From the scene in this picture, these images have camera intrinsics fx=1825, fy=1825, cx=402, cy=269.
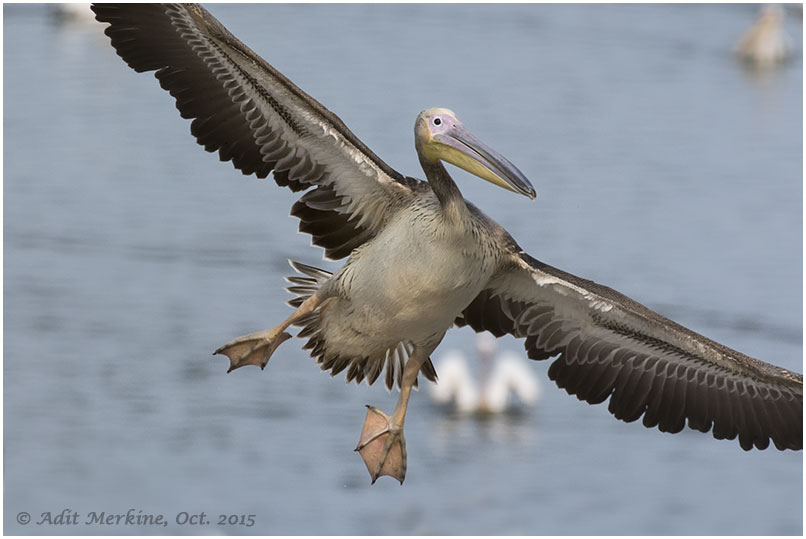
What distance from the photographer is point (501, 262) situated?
8.86m

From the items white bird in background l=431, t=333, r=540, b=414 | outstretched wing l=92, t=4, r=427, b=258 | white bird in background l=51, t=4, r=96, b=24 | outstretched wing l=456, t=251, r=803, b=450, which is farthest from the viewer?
white bird in background l=51, t=4, r=96, b=24

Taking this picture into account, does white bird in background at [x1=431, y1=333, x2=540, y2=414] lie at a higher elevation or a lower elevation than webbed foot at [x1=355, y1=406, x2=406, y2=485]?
higher

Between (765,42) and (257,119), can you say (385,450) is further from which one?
(765,42)

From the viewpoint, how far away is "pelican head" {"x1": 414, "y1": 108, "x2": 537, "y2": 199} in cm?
840

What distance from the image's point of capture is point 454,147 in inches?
332

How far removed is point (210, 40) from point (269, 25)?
16374 mm

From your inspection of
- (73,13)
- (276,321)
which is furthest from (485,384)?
(73,13)

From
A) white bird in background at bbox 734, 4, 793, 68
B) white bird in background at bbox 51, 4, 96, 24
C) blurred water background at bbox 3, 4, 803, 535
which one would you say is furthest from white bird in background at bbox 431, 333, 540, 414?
white bird in background at bbox 51, 4, 96, 24

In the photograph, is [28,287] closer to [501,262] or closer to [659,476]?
[659,476]

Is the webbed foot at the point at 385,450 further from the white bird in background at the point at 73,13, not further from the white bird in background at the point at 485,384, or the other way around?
the white bird in background at the point at 73,13

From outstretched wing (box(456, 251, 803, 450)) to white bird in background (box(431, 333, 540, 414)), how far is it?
5.97 m

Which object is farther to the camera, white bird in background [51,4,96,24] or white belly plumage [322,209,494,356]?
white bird in background [51,4,96,24]

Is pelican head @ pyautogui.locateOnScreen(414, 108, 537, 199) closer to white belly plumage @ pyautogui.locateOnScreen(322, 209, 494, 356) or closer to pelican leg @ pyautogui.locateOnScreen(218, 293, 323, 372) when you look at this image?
white belly plumage @ pyautogui.locateOnScreen(322, 209, 494, 356)

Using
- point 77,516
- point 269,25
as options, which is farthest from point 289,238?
point 269,25
